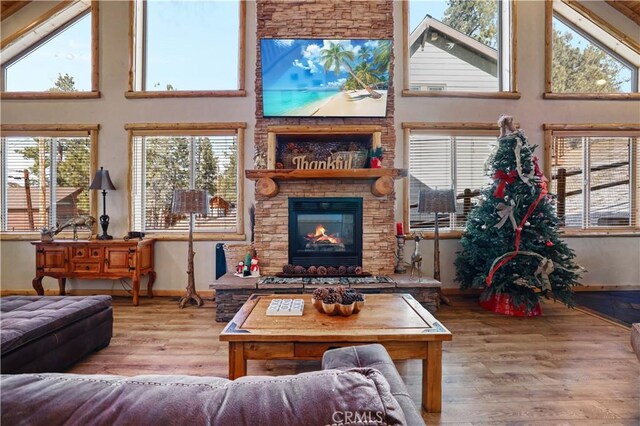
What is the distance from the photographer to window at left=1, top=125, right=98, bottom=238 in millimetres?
4770

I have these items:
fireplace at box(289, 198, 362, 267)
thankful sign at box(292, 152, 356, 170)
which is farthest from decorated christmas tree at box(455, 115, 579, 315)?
thankful sign at box(292, 152, 356, 170)

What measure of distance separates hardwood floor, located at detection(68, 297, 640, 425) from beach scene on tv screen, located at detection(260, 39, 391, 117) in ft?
9.05

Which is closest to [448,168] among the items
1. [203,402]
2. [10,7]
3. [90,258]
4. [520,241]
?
[520,241]

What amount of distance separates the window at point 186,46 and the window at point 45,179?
1.40 metres

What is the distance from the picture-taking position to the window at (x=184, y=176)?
476 cm

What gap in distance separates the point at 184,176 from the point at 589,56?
658 centimetres

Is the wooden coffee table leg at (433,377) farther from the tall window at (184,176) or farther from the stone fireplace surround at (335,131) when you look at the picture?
the tall window at (184,176)

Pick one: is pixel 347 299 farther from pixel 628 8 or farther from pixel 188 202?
pixel 628 8

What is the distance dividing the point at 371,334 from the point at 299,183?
2517 millimetres

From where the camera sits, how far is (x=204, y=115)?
15.5 ft

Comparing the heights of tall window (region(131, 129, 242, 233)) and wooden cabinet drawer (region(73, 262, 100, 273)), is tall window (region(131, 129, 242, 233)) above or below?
above

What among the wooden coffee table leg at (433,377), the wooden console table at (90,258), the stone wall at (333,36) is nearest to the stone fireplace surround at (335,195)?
the stone wall at (333,36)

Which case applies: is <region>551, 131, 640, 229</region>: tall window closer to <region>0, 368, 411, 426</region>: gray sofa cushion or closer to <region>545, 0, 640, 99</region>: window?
<region>545, 0, 640, 99</region>: window

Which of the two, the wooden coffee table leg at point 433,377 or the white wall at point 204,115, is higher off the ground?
the white wall at point 204,115
